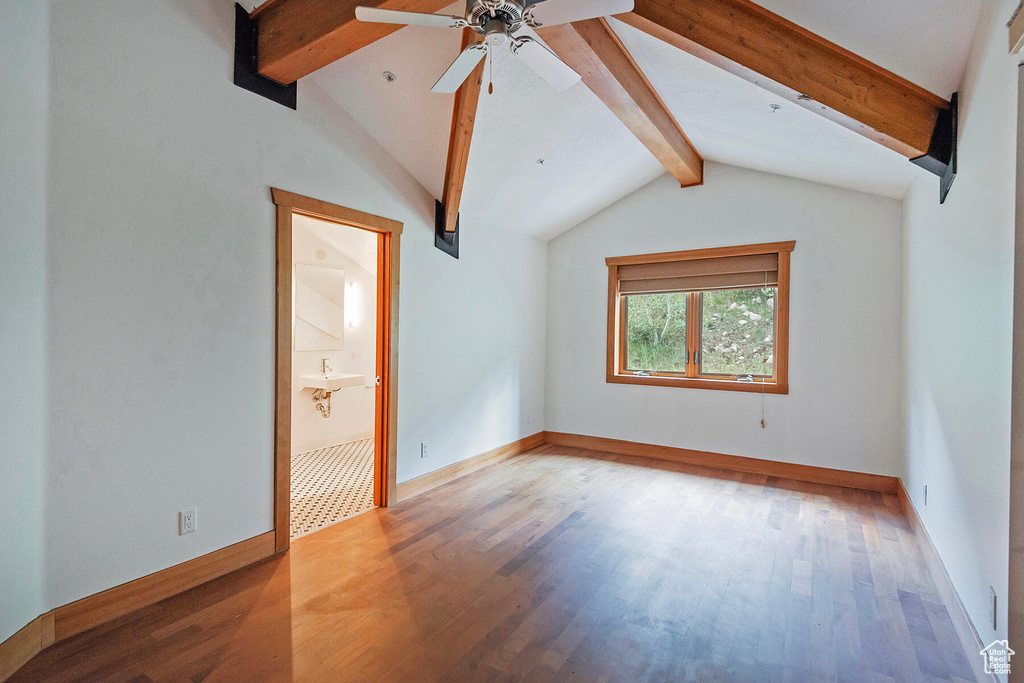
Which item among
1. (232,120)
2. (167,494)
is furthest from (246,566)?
(232,120)

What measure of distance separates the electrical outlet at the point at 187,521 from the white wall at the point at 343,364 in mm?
2847

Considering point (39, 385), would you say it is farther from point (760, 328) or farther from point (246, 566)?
point (760, 328)

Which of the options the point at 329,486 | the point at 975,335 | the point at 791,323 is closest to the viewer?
the point at 975,335

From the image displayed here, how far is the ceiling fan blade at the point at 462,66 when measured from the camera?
2.09m

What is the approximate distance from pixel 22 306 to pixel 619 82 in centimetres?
318

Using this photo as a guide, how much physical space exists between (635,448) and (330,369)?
11.6 ft

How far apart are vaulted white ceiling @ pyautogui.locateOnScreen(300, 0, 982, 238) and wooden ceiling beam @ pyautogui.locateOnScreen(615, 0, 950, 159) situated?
0.08 metres

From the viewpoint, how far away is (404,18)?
1.96 meters

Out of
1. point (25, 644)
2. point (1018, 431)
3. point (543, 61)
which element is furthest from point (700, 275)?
point (25, 644)

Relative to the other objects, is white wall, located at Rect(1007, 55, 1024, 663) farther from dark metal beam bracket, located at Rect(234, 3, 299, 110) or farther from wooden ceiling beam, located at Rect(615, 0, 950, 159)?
dark metal beam bracket, located at Rect(234, 3, 299, 110)

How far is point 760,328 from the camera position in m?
4.98

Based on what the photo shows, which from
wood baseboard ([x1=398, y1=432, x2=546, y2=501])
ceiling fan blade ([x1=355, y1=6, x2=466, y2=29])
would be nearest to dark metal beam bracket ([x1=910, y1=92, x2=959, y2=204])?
ceiling fan blade ([x1=355, y1=6, x2=466, y2=29])

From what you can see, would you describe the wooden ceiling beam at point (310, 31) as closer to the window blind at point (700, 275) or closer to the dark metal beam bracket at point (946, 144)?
the dark metal beam bracket at point (946, 144)

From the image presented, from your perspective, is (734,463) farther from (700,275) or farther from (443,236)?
(443,236)
